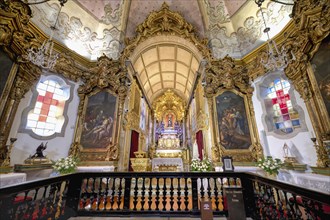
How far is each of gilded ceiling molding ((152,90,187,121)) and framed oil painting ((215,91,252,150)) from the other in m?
8.68

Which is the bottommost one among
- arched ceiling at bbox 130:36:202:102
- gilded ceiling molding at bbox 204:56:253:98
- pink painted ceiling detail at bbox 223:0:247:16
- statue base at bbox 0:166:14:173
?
statue base at bbox 0:166:14:173

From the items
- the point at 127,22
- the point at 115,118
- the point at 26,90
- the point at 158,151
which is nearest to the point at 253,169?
the point at 115,118

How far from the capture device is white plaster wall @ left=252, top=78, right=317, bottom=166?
4773 millimetres

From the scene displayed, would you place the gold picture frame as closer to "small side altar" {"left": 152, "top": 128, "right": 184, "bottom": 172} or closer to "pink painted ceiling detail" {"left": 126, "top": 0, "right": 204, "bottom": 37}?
"small side altar" {"left": 152, "top": 128, "right": 184, "bottom": 172}

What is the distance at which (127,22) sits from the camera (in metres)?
8.88

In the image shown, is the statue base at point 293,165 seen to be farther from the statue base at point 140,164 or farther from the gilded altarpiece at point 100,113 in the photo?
the gilded altarpiece at point 100,113

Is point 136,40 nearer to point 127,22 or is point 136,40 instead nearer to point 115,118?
point 127,22

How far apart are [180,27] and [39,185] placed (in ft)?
30.5

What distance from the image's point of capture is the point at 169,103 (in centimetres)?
1625

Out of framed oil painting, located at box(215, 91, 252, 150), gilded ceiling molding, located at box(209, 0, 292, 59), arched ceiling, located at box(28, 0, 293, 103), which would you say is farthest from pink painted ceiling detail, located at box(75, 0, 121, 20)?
framed oil painting, located at box(215, 91, 252, 150)

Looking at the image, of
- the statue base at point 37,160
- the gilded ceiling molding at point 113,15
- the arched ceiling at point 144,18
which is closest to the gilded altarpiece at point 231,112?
the arched ceiling at point 144,18

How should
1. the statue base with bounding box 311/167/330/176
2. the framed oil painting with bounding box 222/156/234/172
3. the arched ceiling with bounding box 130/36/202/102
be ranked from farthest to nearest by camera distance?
the arched ceiling with bounding box 130/36/202/102
the statue base with bounding box 311/167/330/176
the framed oil painting with bounding box 222/156/234/172

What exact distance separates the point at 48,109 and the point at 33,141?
1534 millimetres

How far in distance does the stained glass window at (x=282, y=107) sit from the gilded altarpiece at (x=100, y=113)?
707 centimetres
